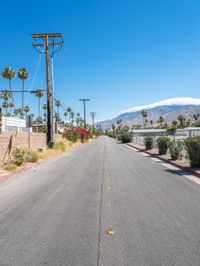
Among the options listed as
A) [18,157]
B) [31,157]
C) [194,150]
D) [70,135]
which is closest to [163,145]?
[194,150]

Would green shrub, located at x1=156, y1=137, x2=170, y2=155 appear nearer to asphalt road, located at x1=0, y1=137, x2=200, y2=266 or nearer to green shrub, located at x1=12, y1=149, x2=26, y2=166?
green shrub, located at x1=12, y1=149, x2=26, y2=166

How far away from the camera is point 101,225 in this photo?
5836 mm

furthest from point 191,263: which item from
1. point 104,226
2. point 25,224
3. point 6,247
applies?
point 25,224

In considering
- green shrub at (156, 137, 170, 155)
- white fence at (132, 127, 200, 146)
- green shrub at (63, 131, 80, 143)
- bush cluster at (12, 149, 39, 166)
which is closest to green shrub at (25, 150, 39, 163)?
bush cluster at (12, 149, 39, 166)

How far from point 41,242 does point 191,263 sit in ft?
8.13

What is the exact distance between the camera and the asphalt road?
438 centimetres

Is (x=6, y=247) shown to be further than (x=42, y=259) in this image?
Yes

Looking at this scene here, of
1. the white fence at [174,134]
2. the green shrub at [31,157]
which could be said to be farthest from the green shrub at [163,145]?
the green shrub at [31,157]

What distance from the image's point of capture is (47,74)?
31.2 meters

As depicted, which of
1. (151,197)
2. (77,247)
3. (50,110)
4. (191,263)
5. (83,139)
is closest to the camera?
(191,263)

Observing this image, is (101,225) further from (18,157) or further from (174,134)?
(174,134)

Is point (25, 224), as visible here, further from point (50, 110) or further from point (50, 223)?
point (50, 110)

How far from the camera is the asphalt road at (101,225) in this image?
4375mm

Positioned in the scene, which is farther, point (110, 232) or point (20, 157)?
point (20, 157)
